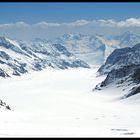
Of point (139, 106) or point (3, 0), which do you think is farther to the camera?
point (139, 106)

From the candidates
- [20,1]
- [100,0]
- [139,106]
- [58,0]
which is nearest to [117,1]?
[100,0]

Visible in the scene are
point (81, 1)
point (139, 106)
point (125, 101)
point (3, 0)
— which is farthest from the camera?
point (125, 101)

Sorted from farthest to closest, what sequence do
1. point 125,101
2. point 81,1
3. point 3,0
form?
1. point 125,101
2. point 3,0
3. point 81,1

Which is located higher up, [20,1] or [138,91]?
[138,91]

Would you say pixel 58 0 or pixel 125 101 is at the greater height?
pixel 125 101

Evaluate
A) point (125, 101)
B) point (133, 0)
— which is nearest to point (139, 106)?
point (125, 101)

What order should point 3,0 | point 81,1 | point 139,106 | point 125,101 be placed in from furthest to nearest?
point 125,101
point 139,106
point 3,0
point 81,1

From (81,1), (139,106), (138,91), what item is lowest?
(81,1)

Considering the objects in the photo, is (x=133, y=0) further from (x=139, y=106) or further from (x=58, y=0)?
(x=139, y=106)

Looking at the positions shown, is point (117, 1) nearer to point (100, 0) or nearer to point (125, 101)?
point (100, 0)
